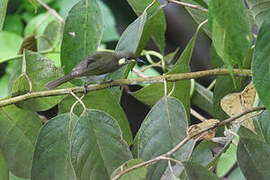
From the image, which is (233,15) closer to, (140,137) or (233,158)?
(140,137)

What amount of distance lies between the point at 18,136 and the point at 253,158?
44cm

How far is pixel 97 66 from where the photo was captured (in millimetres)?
861

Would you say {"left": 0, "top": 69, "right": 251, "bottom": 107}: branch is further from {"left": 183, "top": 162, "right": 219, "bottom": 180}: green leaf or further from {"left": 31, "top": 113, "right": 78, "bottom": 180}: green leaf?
{"left": 183, "top": 162, "right": 219, "bottom": 180}: green leaf

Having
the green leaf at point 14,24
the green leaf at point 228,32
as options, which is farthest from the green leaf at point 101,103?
the green leaf at point 14,24

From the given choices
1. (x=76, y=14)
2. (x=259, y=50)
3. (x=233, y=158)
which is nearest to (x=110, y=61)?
(x=76, y=14)

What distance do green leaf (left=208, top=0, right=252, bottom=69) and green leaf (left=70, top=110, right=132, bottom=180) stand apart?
10.2 inches

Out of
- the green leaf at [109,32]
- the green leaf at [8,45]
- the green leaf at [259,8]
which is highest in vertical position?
the green leaf at [259,8]

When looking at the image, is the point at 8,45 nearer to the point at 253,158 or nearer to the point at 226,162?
the point at 226,162

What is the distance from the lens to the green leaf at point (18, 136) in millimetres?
852

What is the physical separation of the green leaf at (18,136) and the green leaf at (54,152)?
0.13 m

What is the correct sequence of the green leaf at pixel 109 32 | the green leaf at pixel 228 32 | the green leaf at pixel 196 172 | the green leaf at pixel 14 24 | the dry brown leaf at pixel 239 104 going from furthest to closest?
1. the green leaf at pixel 14 24
2. the green leaf at pixel 109 32
3. the dry brown leaf at pixel 239 104
4. the green leaf at pixel 196 172
5. the green leaf at pixel 228 32

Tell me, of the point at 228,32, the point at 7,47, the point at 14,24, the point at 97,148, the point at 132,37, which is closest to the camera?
the point at 228,32

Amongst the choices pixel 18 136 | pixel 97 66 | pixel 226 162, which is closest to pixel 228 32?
pixel 97 66

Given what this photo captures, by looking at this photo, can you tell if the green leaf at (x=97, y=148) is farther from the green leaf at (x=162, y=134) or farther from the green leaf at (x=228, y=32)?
the green leaf at (x=228, y=32)
